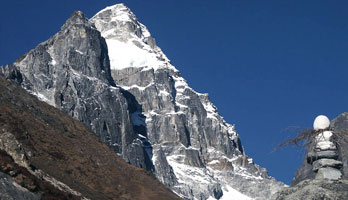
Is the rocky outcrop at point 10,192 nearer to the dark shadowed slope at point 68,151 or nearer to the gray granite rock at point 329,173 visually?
Result: the gray granite rock at point 329,173

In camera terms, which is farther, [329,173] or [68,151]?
[68,151]

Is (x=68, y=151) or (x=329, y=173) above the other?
(x=68, y=151)

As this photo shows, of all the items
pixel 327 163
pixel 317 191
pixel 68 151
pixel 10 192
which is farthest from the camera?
pixel 68 151

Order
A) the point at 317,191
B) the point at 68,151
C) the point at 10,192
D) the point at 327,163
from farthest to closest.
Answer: the point at 68,151
the point at 10,192
the point at 327,163
the point at 317,191

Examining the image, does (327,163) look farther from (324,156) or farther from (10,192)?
(10,192)

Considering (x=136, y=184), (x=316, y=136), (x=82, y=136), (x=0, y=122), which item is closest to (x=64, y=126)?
(x=82, y=136)

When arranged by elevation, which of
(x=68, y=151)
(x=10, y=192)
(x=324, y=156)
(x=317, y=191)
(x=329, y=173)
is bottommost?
(x=317, y=191)

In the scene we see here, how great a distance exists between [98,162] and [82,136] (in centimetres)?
1476

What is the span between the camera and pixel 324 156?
8.10 m

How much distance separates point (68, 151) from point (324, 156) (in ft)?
295

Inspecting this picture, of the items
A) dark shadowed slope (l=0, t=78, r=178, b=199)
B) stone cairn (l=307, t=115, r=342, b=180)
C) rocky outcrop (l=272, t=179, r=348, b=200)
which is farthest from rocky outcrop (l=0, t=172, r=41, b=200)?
dark shadowed slope (l=0, t=78, r=178, b=199)

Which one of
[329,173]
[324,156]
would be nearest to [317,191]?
[329,173]

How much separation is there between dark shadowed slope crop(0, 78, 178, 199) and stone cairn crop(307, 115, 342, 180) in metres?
65.3

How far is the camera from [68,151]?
9594 centimetres
